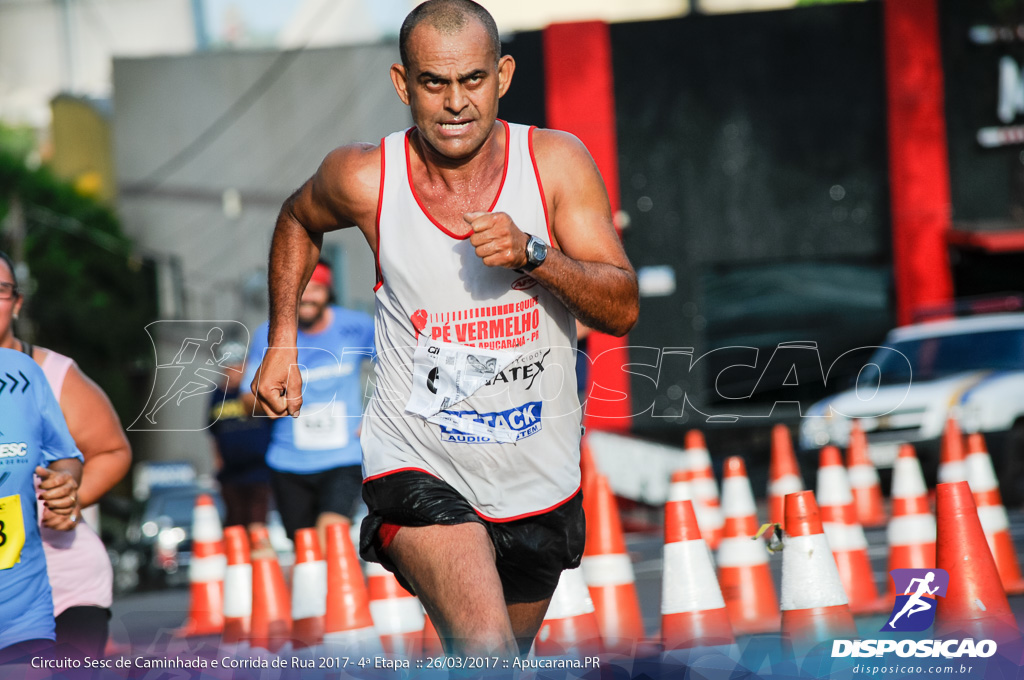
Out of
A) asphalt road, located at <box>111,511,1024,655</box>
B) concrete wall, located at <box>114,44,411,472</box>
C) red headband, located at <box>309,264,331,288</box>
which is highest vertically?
concrete wall, located at <box>114,44,411,472</box>

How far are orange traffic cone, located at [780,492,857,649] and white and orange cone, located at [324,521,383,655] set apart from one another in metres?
1.91

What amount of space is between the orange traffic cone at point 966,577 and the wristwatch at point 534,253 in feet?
7.38

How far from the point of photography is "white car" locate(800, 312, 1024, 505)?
12.4m

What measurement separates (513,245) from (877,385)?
36.3ft

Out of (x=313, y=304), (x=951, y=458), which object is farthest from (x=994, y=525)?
(x=313, y=304)

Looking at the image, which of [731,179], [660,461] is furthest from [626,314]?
[731,179]

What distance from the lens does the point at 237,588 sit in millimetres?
7566

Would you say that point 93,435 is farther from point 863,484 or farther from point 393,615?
point 863,484

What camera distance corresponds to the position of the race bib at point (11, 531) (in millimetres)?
3908

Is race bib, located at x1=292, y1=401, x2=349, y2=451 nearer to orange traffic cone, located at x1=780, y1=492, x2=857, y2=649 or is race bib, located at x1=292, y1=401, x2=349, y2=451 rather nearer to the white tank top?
orange traffic cone, located at x1=780, y1=492, x2=857, y2=649

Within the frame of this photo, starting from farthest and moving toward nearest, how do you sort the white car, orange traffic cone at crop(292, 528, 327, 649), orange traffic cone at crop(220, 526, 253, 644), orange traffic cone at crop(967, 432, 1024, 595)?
the white car < orange traffic cone at crop(220, 526, 253, 644) < orange traffic cone at crop(967, 432, 1024, 595) < orange traffic cone at crop(292, 528, 327, 649)

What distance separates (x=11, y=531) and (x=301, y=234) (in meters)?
1.27

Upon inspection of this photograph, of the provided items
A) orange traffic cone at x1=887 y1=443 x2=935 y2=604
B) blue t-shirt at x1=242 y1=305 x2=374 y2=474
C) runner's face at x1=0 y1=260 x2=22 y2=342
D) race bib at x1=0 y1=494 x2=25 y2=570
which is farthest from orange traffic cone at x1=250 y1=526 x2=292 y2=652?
orange traffic cone at x1=887 y1=443 x2=935 y2=604

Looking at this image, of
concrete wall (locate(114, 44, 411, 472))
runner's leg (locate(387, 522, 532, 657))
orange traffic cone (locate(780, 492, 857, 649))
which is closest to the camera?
runner's leg (locate(387, 522, 532, 657))
